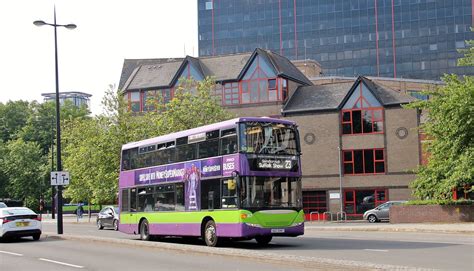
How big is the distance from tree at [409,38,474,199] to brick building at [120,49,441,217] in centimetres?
1332

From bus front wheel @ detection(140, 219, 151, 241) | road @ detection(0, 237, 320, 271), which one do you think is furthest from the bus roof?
road @ detection(0, 237, 320, 271)

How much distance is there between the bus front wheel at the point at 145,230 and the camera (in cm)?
2452

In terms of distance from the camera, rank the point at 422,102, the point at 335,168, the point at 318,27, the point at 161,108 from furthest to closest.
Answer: the point at 318,27
the point at 335,168
the point at 161,108
the point at 422,102

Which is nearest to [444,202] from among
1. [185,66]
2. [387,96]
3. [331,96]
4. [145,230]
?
[145,230]

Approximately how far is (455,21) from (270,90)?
3058 inches

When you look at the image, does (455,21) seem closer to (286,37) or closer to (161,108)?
(286,37)

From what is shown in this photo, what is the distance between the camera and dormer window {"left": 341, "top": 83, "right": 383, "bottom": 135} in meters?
50.4

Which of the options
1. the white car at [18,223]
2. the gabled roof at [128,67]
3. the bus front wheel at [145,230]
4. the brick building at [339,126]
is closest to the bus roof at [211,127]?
the bus front wheel at [145,230]

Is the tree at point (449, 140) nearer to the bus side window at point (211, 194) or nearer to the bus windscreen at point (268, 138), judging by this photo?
the bus windscreen at point (268, 138)

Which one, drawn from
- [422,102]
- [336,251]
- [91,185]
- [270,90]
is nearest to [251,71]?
[270,90]

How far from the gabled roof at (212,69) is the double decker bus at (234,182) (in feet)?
101

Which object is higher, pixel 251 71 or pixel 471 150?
pixel 251 71

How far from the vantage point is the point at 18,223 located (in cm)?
2505

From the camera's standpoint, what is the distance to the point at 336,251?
17828mm
